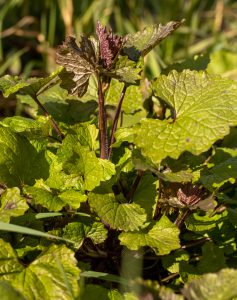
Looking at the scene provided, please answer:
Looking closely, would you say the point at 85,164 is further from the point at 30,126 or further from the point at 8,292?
the point at 8,292

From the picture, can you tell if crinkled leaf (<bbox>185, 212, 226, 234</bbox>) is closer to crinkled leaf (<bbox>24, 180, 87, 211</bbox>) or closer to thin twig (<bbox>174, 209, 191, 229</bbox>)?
thin twig (<bbox>174, 209, 191, 229</bbox>)

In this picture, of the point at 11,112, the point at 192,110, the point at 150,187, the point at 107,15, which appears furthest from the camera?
the point at 107,15

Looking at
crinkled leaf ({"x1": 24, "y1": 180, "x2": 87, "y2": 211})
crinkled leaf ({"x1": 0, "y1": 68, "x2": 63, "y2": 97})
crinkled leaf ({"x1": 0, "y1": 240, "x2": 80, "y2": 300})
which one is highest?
crinkled leaf ({"x1": 0, "y1": 68, "x2": 63, "y2": 97})

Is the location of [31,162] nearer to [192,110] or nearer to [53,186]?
[53,186]

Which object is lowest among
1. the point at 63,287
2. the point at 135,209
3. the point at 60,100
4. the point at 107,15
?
the point at 63,287

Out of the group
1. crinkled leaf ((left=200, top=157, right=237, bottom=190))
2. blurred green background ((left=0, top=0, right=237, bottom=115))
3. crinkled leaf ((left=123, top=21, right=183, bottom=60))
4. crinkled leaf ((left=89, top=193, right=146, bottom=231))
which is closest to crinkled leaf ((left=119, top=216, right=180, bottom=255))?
crinkled leaf ((left=89, top=193, right=146, bottom=231))

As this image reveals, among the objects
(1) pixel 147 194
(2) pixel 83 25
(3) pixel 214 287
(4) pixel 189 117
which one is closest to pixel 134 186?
(1) pixel 147 194

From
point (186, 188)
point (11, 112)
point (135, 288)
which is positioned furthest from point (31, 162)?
point (11, 112)
